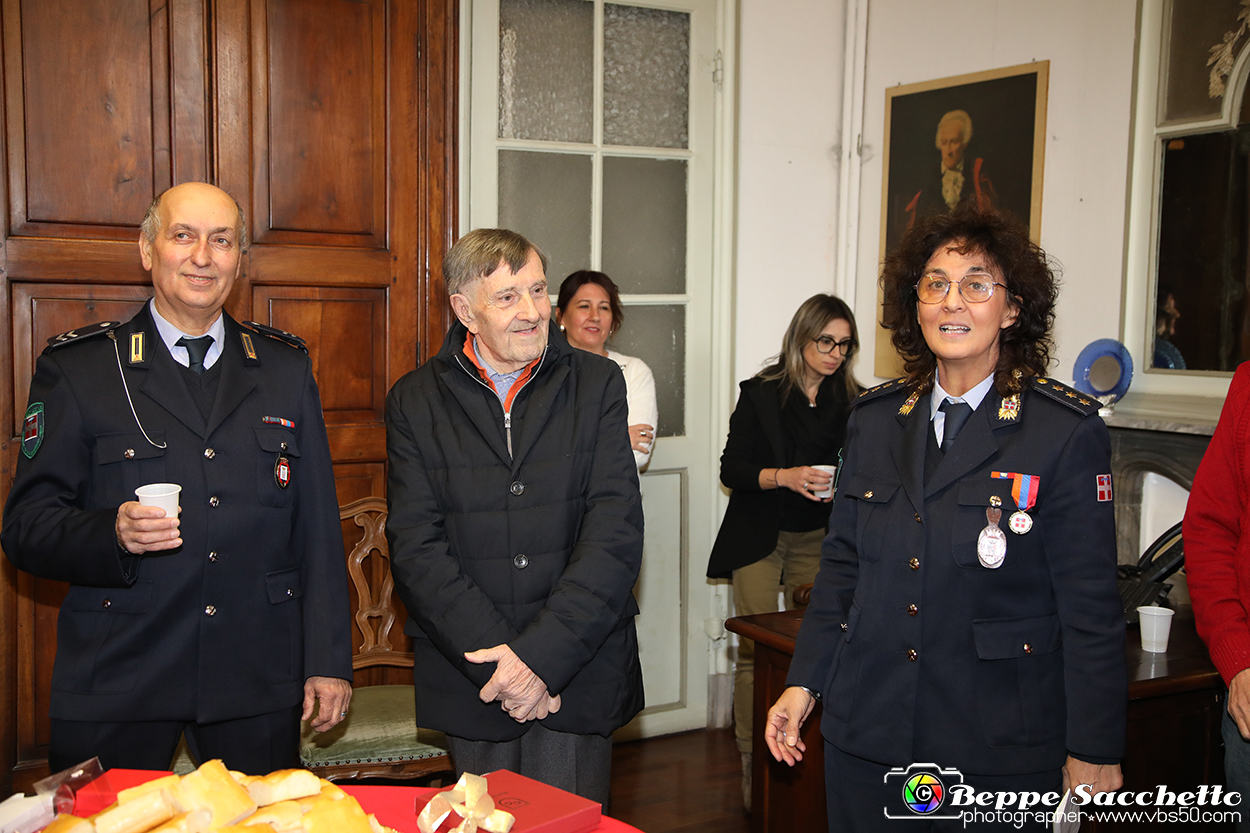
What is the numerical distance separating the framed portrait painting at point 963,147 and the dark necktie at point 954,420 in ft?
6.06

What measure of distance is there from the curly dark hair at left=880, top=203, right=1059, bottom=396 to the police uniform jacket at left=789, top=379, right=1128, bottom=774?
0.09 m

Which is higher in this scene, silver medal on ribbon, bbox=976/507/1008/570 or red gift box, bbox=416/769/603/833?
silver medal on ribbon, bbox=976/507/1008/570

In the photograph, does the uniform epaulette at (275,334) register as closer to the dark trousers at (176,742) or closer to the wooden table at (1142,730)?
the dark trousers at (176,742)

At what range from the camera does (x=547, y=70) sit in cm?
367

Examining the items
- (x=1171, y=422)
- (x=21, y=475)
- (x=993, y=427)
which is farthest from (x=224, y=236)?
(x=1171, y=422)

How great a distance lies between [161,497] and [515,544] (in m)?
0.66

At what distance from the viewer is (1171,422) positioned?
3029mm

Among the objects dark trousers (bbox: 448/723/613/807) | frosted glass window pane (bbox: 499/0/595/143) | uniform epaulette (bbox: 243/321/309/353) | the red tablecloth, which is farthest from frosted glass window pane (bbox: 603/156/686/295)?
the red tablecloth

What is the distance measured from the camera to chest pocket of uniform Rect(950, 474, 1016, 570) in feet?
5.35

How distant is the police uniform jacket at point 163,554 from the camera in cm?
181

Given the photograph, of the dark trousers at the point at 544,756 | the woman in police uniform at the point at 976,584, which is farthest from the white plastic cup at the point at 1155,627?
the dark trousers at the point at 544,756

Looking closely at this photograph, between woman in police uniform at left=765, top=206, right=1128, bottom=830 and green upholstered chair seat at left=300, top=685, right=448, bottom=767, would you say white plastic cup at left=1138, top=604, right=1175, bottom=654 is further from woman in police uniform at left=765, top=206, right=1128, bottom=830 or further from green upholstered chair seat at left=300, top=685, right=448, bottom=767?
green upholstered chair seat at left=300, top=685, right=448, bottom=767

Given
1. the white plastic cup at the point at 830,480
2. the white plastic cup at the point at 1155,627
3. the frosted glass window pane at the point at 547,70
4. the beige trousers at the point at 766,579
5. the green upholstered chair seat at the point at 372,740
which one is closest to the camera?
the white plastic cup at the point at 1155,627

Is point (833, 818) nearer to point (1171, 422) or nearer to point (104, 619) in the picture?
point (104, 619)
